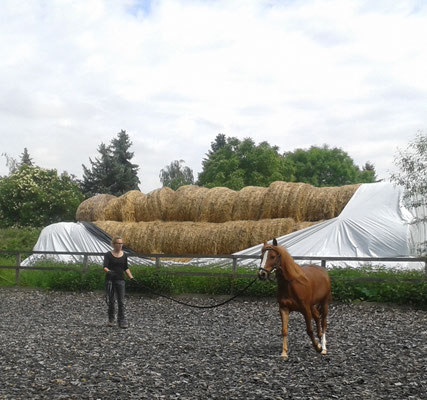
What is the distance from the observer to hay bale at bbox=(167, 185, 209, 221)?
2384 cm

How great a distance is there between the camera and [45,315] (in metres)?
13.5

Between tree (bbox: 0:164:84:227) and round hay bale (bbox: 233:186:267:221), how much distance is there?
2252 centimetres

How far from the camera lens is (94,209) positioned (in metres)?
26.8

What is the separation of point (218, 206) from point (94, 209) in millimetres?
6742

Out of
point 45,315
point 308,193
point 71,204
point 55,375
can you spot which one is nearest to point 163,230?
point 308,193

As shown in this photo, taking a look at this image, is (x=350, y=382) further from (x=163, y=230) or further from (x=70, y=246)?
(x=70, y=246)

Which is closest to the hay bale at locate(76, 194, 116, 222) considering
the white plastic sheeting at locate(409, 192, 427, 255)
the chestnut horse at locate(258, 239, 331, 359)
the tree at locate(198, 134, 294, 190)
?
the white plastic sheeting at locate(409, 192, 427, 255)

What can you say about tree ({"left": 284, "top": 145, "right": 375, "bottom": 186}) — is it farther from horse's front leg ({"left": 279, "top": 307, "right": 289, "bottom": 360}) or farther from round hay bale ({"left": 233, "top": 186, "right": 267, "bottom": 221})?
A: horse's front leg ({"left": 279, "top": 307, "right": 289, "bottom": 360})

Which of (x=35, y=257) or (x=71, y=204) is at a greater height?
(x=71, y=204)

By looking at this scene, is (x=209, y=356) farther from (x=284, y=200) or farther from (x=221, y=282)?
(x=284, y=200)

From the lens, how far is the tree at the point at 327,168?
211 ft

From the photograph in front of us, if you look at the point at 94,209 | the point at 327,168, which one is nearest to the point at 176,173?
the point at 327,168

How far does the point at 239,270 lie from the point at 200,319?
4.46 meters

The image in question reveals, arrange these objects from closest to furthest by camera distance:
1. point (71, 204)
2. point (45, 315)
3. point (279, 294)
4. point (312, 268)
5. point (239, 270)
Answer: point (279, 294)
point (312, 268)
point (45, 315)
point (239, 270)
point (71, 204)
